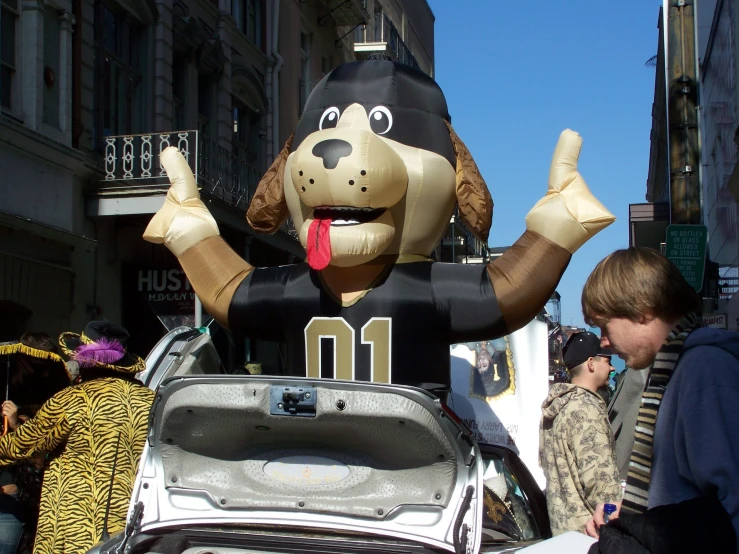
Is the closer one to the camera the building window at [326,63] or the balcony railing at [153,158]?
the balcony railing at [153,158]

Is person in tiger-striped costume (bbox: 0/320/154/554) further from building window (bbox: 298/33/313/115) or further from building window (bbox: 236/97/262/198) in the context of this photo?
building window (bbox: 298/33/313/115)

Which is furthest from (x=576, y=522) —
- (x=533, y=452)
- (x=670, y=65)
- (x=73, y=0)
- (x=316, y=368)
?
(x=73, y=0)

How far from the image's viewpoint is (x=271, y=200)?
517cm

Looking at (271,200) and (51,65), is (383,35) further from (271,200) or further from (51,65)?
(271,200)

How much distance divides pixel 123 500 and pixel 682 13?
6595mm

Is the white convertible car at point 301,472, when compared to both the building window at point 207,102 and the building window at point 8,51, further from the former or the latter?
the building window at point 207,102

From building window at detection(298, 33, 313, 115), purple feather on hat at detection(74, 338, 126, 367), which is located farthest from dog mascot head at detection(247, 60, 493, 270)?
building window at detection(298, 33, 313, 115)

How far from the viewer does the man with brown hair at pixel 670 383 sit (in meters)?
2.15

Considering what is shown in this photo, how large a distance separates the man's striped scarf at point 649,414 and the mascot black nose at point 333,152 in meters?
2.24

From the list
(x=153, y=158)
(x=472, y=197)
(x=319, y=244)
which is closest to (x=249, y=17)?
(x=153, y=158)

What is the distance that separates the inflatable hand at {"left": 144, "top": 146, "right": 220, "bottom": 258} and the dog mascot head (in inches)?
13.2

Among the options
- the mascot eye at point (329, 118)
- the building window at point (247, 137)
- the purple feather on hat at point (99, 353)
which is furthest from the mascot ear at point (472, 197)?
the building window at point (247, 137)

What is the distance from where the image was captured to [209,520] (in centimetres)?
308

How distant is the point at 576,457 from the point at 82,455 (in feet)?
7.59
